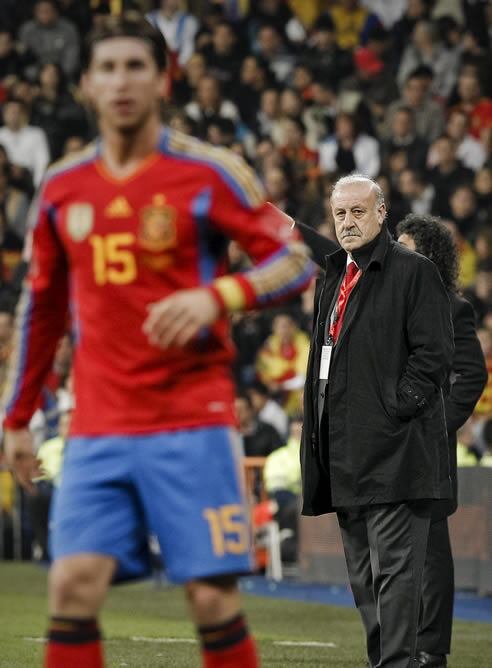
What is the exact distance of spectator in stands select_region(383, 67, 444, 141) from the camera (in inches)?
706

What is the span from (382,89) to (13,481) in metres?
6.54

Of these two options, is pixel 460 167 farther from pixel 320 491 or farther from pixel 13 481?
pixel 320 491

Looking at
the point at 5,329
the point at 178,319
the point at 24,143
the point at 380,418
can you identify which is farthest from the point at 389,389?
the point at 24,143

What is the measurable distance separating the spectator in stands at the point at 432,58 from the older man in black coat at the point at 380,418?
39.6ft

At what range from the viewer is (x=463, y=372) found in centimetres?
787

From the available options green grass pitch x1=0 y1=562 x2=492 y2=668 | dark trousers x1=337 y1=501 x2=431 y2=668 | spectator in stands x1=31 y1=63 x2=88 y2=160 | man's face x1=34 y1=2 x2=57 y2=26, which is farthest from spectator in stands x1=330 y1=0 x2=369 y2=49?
dark trousers x1=337 y1=501 x2=431 y2=668

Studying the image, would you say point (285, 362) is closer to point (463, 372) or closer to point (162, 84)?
point (463, 372)

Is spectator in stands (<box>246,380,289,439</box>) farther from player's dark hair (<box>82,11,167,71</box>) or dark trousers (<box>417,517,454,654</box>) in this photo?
player's dark hair (<box>82,11,167,71</box>)

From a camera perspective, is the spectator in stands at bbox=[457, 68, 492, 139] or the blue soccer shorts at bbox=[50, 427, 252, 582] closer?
the blue soccer shorts at bbox=[50, 427, 252, 582]

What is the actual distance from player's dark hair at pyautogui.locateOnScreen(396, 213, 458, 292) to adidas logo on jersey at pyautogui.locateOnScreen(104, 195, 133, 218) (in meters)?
3.39

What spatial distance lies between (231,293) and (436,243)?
3.43 meters

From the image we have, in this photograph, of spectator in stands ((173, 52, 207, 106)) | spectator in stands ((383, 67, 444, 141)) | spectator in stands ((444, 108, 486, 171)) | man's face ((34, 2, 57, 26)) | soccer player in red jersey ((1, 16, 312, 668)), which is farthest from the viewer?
man's face ((34, 2, 57, 26))

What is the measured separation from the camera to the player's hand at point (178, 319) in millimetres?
4238

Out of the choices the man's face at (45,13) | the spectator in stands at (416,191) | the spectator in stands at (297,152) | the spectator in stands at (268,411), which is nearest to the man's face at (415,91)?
the spectator in stands at (416,191)
